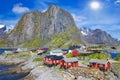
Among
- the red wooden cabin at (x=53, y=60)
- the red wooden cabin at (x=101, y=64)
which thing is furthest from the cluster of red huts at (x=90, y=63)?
the red wooden cabin at (x=53, y=60)

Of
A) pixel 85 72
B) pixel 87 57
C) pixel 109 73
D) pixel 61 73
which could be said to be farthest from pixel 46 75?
pixel 87 57

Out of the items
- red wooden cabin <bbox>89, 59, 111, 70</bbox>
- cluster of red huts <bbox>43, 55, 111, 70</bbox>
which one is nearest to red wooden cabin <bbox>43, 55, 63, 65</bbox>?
cluster of red huts <bbox>43, 55, 111, 70</bbox>

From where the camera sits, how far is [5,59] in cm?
14525

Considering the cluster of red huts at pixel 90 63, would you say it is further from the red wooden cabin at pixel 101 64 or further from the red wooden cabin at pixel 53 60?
the red wooden cabin at pixel 53 60

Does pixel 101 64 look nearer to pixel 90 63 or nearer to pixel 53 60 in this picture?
pixel 90 63

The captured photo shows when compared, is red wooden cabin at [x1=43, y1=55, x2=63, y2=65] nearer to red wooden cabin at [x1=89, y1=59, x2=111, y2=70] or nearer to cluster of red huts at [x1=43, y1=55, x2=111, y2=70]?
cluster of red huts at [x1=43, y1=55, x2=111, y2=70]

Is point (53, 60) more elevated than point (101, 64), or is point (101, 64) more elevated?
point (53, 60)

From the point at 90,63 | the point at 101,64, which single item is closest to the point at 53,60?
the point at 90,63

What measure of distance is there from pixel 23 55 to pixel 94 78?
8662 centimetres

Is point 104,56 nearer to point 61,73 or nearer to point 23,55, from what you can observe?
point 61,73

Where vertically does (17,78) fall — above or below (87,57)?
below

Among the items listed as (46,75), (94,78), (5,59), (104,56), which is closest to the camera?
(94,78)

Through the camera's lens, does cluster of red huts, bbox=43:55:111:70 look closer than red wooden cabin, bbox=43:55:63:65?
Yes

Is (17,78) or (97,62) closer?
(97,62)
